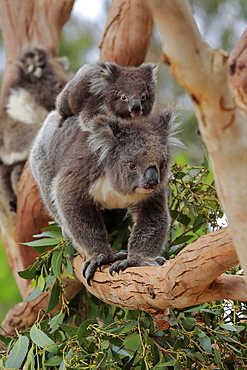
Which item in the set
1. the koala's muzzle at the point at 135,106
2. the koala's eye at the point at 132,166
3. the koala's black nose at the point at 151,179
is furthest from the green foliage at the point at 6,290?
the koala's black nose at the point at 151,179

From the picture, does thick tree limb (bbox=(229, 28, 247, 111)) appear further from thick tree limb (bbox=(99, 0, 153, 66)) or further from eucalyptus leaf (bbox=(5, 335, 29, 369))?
thick tree limb (bbox=(99, 0, 153, 66))

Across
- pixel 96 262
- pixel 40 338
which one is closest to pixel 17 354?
pixel 40 338

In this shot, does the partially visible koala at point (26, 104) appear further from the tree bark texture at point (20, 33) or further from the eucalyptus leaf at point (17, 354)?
the eucalyptus leaf at point (17, 354)

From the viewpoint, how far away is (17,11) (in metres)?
5.61

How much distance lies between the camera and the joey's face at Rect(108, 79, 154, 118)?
3.12m

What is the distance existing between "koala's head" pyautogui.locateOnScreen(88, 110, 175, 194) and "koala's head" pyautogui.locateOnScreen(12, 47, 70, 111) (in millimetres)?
3246

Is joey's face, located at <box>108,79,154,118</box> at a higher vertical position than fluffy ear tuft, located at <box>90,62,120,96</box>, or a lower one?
lower

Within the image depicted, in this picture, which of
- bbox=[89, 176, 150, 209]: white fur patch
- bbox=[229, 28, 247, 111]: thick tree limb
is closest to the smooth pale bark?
bbox=[229, 28, 247, 111]: thick tree limb

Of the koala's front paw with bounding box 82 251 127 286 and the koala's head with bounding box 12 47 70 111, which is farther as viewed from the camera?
the koala's head with bounding box 12 47 70 111

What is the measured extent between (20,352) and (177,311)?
877mm

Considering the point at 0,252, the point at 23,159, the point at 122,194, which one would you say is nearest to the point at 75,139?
the point at 122,194

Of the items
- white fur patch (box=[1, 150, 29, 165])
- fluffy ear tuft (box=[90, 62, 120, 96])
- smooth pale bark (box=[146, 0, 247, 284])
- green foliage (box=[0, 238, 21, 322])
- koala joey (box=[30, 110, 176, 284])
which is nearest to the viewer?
smooth pale bark (box=[146, 0, 247, 284])

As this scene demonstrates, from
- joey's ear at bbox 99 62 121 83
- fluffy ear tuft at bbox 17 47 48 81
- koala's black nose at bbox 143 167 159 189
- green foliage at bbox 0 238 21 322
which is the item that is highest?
joey's ear at bbox 99 62 121 83

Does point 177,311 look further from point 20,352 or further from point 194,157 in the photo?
point 194,157
